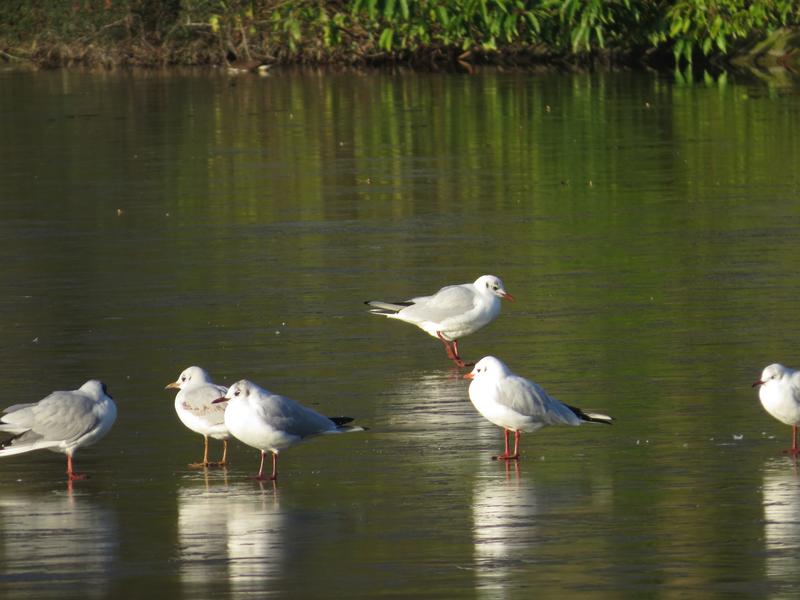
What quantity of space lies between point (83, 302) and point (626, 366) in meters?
4.35

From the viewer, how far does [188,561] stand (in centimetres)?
737

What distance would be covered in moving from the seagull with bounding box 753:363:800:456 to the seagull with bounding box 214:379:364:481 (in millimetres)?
1931

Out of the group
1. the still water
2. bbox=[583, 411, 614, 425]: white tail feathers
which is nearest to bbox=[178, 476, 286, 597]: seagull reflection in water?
the still water

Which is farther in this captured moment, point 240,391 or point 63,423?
point 63,423

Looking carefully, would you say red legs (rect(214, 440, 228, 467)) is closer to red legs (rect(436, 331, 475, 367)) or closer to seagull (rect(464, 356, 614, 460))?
seagull (rect(464, 356, 614, 460))

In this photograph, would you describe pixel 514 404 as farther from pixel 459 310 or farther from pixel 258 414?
pixel 459 310

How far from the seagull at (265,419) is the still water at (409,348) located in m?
0.21

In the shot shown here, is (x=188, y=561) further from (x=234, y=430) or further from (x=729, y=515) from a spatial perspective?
(x=729, y=515)

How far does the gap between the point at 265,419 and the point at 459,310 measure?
2.88m

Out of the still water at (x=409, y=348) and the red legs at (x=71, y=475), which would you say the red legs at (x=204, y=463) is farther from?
the red legs at (x=71, y=475)

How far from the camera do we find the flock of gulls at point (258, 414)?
848cm

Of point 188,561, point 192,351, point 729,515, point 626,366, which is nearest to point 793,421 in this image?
point 729,515

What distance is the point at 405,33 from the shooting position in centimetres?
3556

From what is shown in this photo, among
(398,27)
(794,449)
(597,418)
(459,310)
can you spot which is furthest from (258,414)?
(398,27)
